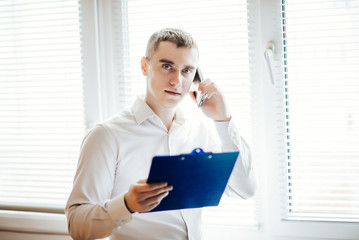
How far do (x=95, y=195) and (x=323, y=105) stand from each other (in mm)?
1046

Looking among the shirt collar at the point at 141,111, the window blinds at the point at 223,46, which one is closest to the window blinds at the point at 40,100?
the window blinds at the point at 223,46

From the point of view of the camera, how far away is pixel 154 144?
4.95 feet

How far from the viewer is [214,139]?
1673 mm

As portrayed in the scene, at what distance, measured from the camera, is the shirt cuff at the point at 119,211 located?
1234 millimetres

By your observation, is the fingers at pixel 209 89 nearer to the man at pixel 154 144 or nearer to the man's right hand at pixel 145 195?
the man at pixel 154 144

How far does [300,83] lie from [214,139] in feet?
1.52

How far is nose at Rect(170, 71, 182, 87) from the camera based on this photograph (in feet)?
4.69

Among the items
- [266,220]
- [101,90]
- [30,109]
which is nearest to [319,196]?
[266,220]

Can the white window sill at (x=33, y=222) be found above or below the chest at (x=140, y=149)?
below

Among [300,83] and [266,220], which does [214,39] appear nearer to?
[300,83]

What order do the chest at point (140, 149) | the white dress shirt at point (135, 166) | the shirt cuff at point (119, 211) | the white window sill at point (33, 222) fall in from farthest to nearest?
the white window sill at point (33, 222) → the chest at point (140, 149) → the white dress shirt at point (135, 166) → the shirt cuff at point (119, 211)

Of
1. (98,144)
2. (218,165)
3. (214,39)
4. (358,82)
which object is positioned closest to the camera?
(218,165)

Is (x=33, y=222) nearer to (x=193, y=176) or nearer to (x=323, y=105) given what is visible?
(x=193, y=176)

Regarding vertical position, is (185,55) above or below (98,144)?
above
